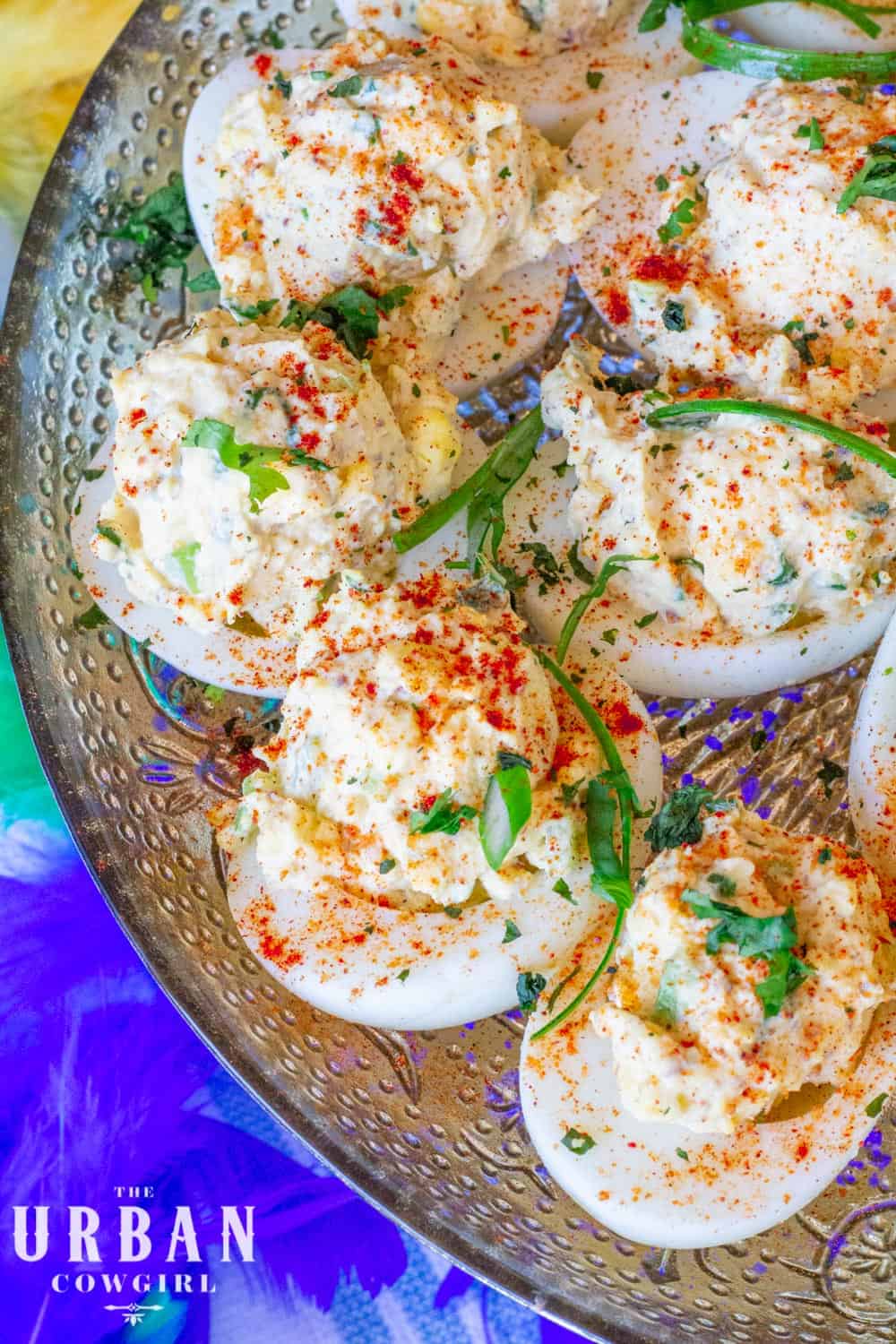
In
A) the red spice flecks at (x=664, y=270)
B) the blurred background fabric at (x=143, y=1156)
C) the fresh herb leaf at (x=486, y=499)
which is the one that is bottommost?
the blurred background fabric at (x=143, y=1156)

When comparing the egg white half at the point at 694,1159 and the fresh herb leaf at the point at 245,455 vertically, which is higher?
the fresh herb leaf at the point at 245,455

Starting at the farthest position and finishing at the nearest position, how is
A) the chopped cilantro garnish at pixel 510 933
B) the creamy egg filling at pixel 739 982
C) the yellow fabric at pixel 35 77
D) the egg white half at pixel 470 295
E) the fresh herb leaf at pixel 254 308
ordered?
the yellow fabric at pixel 35 77, the egg white half at pixel 470 295, the fresh herb leaf at pixel 254 308, the chopped cilantro garnish at pixel 510 933, the creamy egg filling at pixel 739 982

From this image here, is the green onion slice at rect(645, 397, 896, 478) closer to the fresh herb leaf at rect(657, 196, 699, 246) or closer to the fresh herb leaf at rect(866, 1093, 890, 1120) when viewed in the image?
the fresh herb leaf at rect(657, 196, 699, 246)

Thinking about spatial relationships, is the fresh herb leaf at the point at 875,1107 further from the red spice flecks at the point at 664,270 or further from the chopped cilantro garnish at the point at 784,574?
the red spice flecks at the point at 664,270

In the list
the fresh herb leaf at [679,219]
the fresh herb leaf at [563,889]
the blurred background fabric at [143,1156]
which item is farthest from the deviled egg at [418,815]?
the fresh herb leaf at [679,219]

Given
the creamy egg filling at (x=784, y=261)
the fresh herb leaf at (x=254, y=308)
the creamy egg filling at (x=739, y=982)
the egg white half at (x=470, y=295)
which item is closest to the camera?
the creamy egg filling at (x=739, y=982)

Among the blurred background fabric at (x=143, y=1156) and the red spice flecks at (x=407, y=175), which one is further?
the blurred background fabric at (x=143, y=1156)

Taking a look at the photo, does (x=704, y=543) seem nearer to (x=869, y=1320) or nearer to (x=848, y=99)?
(x=848, y=99)

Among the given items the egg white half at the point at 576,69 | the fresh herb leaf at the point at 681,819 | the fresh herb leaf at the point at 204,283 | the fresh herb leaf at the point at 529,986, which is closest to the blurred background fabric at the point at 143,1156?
the fresh herb leaf at the point at 529,986
